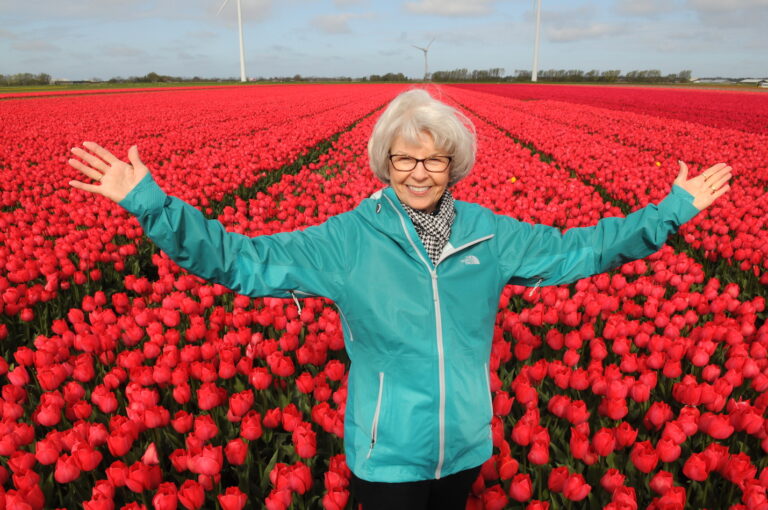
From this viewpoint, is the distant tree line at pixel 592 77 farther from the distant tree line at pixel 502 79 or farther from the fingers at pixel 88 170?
the fingers at pixel 88 170

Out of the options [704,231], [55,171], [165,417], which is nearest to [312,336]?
[165,417]

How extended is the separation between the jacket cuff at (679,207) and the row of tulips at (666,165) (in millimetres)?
2771

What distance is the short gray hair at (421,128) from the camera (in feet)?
5.80

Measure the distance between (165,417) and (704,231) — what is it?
203 inches

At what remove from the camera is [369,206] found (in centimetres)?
174

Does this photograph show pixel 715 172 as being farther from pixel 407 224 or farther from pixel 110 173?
pixel 110 173

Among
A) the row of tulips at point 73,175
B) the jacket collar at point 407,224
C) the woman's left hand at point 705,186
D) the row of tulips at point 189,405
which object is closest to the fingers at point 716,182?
the woman's left hand at point 705,186

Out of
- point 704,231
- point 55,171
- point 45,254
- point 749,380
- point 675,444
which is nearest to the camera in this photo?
point 675,444

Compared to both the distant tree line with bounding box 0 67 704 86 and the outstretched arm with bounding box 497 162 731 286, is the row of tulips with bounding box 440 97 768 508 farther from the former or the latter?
the distant tree line with bounding box 0 67 704 86

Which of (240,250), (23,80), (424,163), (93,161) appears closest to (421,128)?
(424,163)

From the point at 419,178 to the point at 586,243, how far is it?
0.69 meters

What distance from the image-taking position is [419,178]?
5.88 ft

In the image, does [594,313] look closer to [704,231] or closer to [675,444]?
[675,444]

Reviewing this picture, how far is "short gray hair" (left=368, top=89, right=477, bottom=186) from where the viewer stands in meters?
1.77
